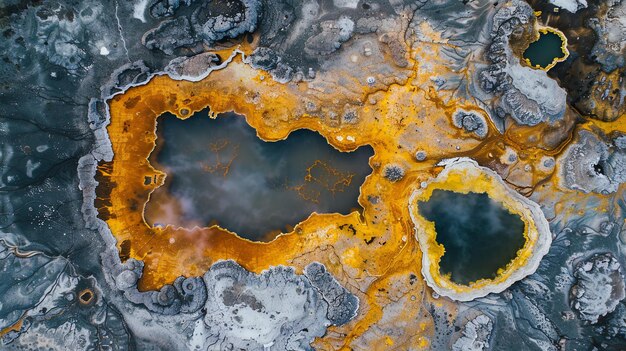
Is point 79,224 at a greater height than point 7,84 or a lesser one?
lesser

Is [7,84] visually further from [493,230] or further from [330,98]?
[493,230]

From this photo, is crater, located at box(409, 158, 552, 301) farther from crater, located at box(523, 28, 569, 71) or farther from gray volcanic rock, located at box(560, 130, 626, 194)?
crater, located at box(523, 28, 569, 71)

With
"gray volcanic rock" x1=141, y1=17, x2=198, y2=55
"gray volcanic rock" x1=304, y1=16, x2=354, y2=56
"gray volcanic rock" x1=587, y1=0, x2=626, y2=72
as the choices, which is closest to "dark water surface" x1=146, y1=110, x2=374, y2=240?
"gray volcanic rock" x1=141, y1=17, x2=198, y2=55

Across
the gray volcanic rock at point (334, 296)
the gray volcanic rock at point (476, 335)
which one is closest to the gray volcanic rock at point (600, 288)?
the gray volcanic rock at point (476, 335)

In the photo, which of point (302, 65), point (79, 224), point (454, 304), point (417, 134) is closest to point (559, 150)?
point (417, 134)

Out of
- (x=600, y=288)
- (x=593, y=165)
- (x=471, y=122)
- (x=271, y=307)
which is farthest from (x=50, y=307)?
(x=593, y=165)
